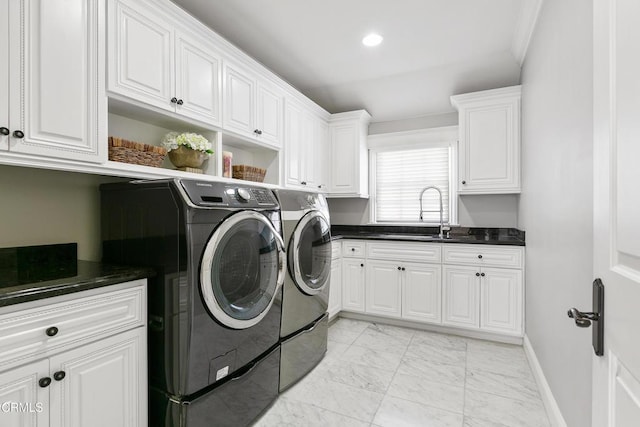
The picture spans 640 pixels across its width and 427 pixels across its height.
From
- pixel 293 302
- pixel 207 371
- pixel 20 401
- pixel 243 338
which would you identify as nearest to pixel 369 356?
pixel 293 302

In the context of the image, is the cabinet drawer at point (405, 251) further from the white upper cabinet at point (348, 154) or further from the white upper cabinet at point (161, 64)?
the white upper cabinet at point (161, 64)

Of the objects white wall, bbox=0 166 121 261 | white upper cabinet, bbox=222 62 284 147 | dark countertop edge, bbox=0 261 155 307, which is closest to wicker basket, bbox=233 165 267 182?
white upper cabinet, bbox=222 62 284 147

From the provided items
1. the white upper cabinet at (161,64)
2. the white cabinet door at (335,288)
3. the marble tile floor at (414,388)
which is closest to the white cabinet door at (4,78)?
the white upper cabinet at (161,64)

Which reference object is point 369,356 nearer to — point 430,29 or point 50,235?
point 50,235

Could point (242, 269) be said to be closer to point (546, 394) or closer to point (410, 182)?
point (546, 394)

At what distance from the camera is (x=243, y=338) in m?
1.69

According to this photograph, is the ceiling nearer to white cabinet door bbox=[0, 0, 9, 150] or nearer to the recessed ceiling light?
the recessed ceiling light

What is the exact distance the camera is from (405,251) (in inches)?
127

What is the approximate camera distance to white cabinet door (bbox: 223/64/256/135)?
2275 mm

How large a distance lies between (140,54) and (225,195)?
0.89m

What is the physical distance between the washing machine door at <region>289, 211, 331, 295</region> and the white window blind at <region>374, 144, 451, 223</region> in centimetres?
168

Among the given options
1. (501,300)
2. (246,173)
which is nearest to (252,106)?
(246,173)

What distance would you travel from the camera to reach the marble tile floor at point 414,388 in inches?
72.6

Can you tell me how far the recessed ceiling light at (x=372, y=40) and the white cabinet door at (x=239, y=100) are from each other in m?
0.99
